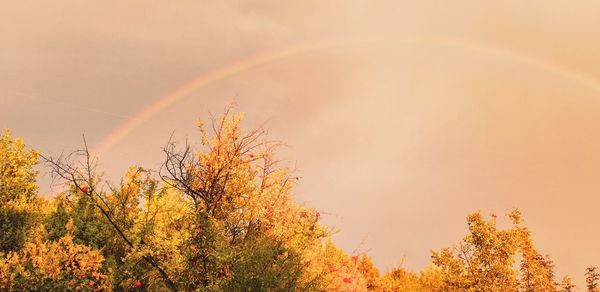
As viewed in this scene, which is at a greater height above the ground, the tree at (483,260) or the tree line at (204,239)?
the tree at (483,260)

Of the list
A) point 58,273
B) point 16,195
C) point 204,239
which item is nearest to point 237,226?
point 204,239

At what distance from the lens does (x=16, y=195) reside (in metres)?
21.0

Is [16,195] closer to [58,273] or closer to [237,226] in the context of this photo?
[58,273]

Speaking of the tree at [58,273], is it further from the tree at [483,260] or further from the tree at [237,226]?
the tree at [483,260]

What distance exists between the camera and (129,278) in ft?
42.2

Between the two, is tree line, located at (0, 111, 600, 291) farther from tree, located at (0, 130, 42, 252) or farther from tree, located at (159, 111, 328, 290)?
tree, located at (0, 130, 42, 252)

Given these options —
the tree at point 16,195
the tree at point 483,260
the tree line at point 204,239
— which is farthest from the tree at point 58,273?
the tree at point 483,260

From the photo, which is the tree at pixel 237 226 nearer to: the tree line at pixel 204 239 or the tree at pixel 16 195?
the tree line at pixel 204 239

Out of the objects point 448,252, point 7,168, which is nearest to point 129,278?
point 7,168

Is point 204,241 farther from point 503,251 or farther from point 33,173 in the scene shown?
point 503,251

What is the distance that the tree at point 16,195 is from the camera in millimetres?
19203

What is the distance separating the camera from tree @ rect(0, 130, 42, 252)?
19203 mm

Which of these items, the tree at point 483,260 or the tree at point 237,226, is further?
the tree at point 483,260

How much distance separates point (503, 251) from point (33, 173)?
22.9 m
